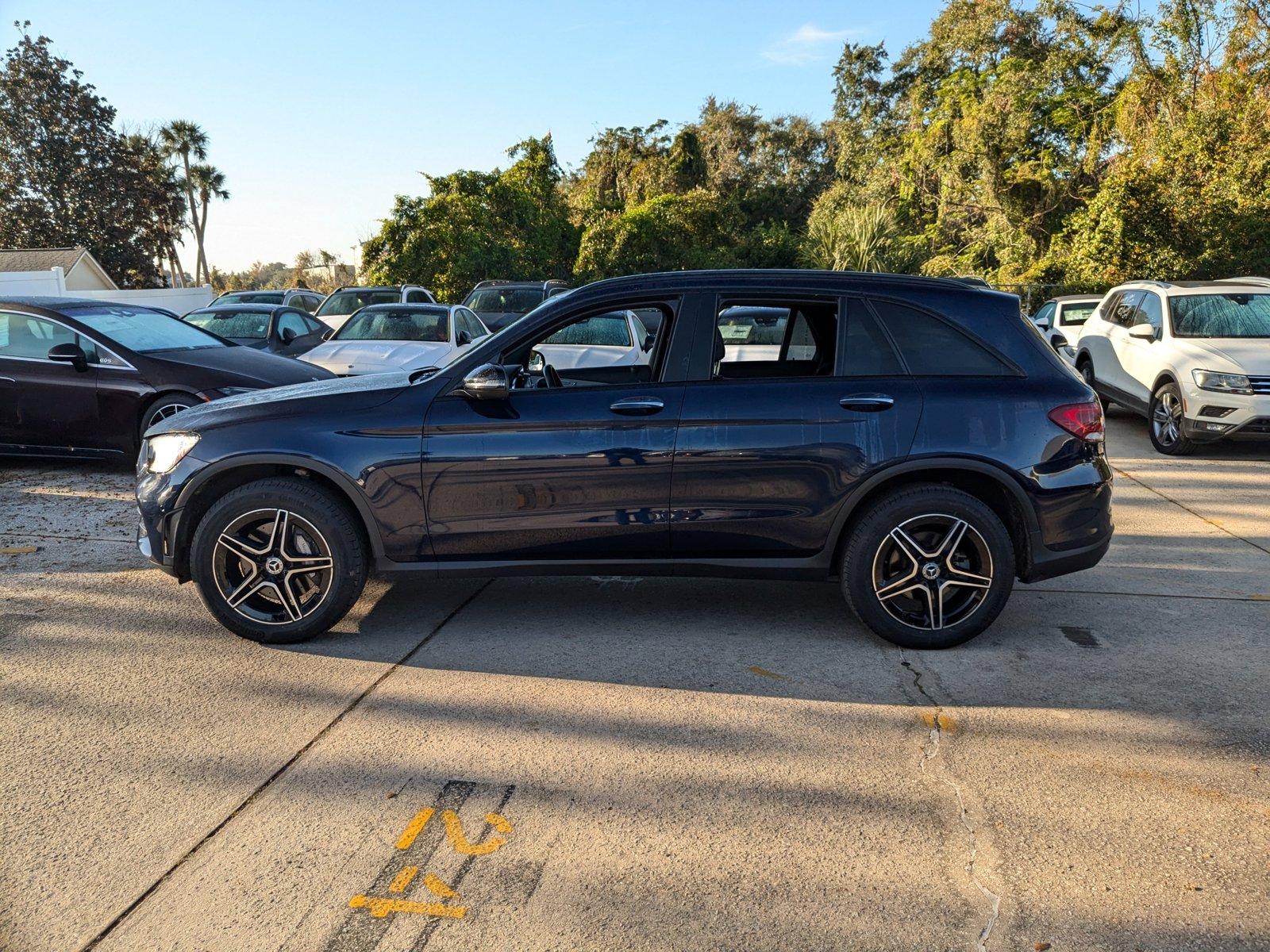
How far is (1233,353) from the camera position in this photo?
370 inches

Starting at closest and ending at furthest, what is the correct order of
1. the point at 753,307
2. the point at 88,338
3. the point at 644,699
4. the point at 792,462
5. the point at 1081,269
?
the point at 644,699 < the point at 792,462 < the point at 753,307 < the point at 88,338 < the point at 1081,269

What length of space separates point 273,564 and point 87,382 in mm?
4720

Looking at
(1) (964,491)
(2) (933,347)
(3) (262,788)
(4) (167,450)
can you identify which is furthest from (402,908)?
(2) (933,347)

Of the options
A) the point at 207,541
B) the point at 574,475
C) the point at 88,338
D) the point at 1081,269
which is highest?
the point at 1081,269

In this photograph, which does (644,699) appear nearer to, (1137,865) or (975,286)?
(1137,865)

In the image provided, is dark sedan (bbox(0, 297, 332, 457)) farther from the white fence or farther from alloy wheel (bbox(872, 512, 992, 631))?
the white fence

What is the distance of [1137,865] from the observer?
9.10 feet

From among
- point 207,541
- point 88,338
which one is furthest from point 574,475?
point 88,338

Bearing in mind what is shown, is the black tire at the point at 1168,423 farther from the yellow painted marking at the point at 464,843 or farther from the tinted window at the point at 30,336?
the tinted window at the point at 30,336

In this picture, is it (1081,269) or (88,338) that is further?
(1081,269)

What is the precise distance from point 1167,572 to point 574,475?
383 cm

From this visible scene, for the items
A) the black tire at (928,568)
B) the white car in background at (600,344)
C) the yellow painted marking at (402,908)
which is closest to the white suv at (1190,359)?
the white car in background at (600,344)

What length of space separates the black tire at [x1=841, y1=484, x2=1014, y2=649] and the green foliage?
1078 inches

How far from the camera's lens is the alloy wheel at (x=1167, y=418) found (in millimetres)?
9594
